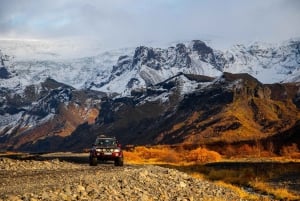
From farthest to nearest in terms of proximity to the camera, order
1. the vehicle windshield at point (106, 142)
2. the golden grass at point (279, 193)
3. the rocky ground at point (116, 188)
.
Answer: the vehicle windshield at point (106, 142) → the golden grass at point (279, 193) → the rocky ground at point (116, 188)

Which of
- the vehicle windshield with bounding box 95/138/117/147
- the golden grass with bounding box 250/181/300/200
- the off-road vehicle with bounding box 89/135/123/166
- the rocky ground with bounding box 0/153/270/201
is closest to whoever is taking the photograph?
the rocky ground with bounding box 0/153/270/201

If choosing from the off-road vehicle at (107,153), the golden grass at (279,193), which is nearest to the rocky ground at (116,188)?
the golden grass at (279,193)

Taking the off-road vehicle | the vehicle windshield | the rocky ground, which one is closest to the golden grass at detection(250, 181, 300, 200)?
the rocky ground

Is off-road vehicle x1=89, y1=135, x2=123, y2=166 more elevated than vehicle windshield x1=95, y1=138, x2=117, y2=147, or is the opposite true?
vehicle windshield x1=95, y1=138, x2=117, y2=147

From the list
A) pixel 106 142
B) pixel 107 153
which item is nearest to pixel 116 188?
pixel 107 153

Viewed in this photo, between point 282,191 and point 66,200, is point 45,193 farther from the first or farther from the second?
point 282,191

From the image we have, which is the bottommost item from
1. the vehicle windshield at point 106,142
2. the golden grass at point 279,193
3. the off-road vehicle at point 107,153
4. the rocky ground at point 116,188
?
the golden grass at point 279,193

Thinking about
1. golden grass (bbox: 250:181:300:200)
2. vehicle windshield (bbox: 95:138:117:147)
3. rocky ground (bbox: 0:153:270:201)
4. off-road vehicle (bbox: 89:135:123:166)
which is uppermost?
vehicle windshield (bbox: 95:138:117:147)

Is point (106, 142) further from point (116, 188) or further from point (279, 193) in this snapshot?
point (116, 188)

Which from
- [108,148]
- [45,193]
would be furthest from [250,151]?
[45,193]

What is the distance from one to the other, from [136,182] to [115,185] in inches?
104

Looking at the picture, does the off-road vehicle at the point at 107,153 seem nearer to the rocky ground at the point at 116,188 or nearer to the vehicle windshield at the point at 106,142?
the vehicle windshield at the point at 106,142

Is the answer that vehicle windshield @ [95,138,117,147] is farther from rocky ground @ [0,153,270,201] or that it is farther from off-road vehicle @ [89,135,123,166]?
rocky ground @ [0,153,270,201]

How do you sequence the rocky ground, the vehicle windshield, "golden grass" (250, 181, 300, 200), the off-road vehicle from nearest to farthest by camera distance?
the rocky ground < "golden grass" (250, 181, 300, 200) < the off-road vehicle < the vehicle windshield
